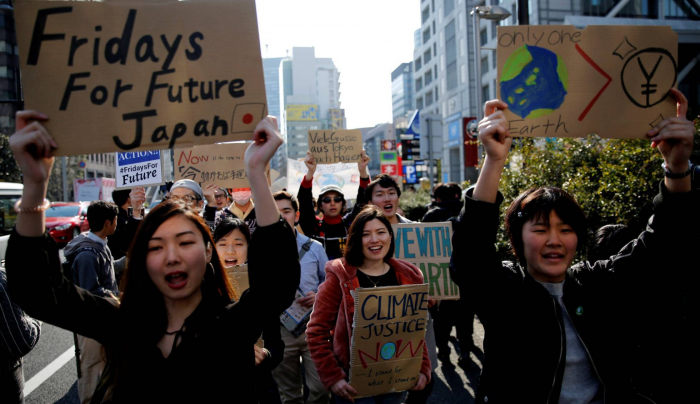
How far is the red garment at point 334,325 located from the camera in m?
3.08

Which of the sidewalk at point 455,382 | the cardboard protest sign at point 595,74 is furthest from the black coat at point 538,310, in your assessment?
the sidewalk at point 455,382

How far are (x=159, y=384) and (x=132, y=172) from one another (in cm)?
518

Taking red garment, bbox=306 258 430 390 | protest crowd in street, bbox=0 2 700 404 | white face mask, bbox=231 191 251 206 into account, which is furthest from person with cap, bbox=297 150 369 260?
protest crowd in street, bbox=0 2 700 404

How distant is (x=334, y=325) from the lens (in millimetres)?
3287

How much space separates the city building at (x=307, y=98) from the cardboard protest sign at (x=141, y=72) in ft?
454

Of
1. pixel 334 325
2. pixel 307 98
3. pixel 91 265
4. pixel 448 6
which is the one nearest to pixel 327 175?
pixel 91 265

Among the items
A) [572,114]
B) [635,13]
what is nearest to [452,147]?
[635,13]

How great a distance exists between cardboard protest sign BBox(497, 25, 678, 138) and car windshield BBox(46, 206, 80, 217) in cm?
1980

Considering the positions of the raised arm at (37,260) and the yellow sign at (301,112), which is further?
the yellow sign at (301,112)

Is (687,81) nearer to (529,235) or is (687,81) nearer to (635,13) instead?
(635,13)

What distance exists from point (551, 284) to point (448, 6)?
49.3 metres

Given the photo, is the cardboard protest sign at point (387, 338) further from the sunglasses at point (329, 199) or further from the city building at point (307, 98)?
the city building at point (307, 98)

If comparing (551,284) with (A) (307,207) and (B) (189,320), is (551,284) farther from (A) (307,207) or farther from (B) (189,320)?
(A) (307,207)

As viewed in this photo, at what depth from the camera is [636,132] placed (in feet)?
7.64
